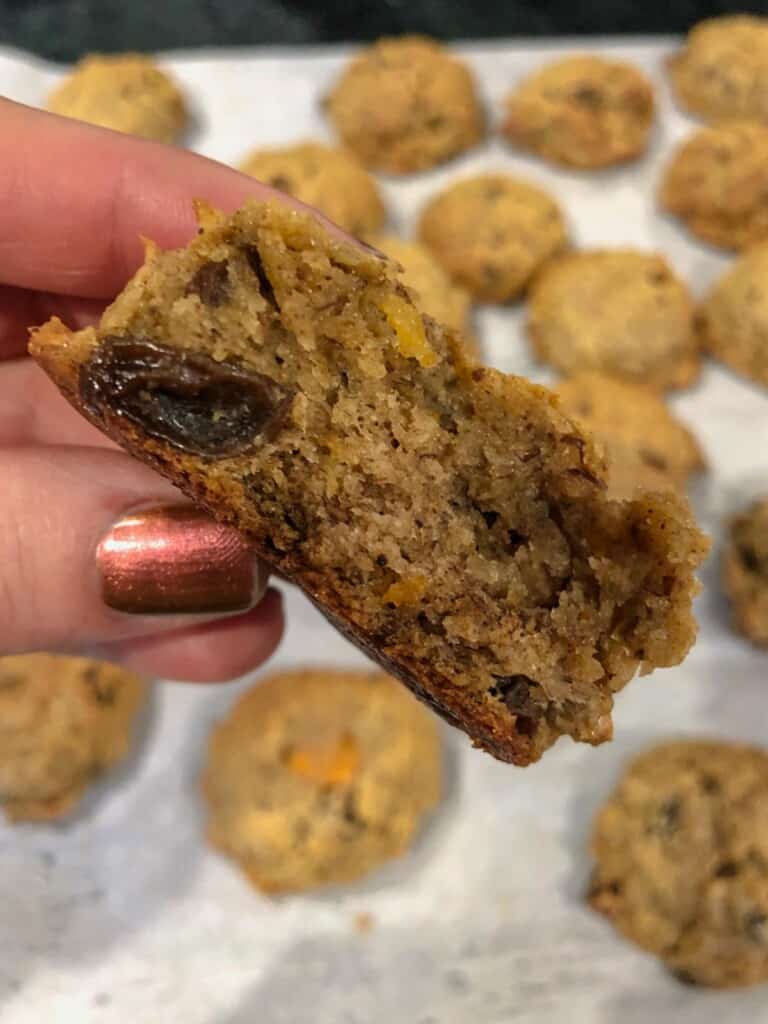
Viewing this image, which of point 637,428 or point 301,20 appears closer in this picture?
point 637,428

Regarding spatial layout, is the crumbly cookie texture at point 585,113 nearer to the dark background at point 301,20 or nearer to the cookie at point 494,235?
the cookie at point 494,235

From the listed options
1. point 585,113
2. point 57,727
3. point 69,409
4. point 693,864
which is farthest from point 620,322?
point 57,727

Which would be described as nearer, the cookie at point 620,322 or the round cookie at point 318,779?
the round cookie at point 318,779

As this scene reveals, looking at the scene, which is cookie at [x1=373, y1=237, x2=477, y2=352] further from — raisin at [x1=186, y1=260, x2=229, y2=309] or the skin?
raisin at [x1=186, y1=260, x2=229, y2=309]

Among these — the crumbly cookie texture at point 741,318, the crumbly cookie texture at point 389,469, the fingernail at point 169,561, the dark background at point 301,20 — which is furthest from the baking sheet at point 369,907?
the dark background at point 301,20

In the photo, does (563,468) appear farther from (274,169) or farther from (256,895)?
(274,169)

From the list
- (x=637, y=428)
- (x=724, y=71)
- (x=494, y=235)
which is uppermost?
(x=724, y=71)

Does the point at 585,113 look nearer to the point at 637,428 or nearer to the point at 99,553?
the point at 637,428
